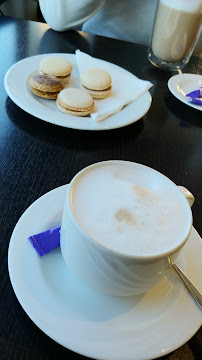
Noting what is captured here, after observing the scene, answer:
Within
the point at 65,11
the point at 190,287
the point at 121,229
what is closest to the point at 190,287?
the point at 190,287

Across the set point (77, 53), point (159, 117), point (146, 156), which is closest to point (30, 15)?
point (77, 53)

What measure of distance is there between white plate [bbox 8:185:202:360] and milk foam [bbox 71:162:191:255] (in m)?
0.07

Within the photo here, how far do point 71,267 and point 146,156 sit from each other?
0.31 m

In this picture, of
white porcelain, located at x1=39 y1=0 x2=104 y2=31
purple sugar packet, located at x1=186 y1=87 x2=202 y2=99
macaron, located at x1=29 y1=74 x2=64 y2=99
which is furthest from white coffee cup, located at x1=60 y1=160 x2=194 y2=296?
white porcelain, located at x1=39 y1=0 x2=104 y2=31

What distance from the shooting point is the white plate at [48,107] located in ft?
1.84

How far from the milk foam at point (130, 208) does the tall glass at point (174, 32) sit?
2.02 ft

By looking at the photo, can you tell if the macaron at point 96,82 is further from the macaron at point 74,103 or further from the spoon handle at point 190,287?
the spoon handle at point 190,287

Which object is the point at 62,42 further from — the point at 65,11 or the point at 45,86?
the point at 45,86

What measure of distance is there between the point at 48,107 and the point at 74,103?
0.19ft

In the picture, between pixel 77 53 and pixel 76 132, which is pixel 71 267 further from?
pixel 77 53

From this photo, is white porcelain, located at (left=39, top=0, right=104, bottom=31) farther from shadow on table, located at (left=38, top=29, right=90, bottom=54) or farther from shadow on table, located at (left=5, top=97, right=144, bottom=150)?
shadow on table, located at (left=5, top=97, right=144, bottom=150)

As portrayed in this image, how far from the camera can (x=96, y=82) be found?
69 centimetres

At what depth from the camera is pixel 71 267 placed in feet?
0.94

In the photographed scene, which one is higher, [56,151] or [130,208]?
[130,208]
